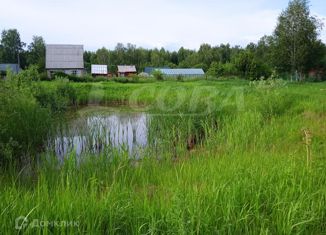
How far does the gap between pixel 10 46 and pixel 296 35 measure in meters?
48.1

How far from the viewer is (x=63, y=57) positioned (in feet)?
153

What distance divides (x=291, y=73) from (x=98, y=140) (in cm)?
3474

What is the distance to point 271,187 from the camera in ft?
13.0

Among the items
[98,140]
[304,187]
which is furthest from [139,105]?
[304,187]

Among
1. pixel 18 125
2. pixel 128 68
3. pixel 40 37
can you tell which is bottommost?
pixel 18 125

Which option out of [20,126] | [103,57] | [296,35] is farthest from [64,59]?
[20,126]

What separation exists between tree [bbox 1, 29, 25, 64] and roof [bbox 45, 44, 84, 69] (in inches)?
687

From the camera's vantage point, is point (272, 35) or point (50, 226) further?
point (272, 35)

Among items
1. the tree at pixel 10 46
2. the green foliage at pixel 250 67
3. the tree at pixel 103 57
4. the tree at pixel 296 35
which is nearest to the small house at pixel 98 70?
the tree at pixel 10 46

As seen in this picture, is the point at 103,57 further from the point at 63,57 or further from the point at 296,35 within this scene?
the point at 296,35

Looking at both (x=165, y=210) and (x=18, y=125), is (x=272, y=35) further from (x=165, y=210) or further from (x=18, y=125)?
(x=165, y=210)

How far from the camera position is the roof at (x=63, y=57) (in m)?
45.8

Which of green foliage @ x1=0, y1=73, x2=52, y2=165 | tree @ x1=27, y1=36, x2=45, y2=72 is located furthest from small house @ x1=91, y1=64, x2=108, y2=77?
green foliage @ x1=0, y1=73, x2=52, y2=165

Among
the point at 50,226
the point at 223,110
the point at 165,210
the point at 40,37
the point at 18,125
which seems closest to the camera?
the point at 50,226
